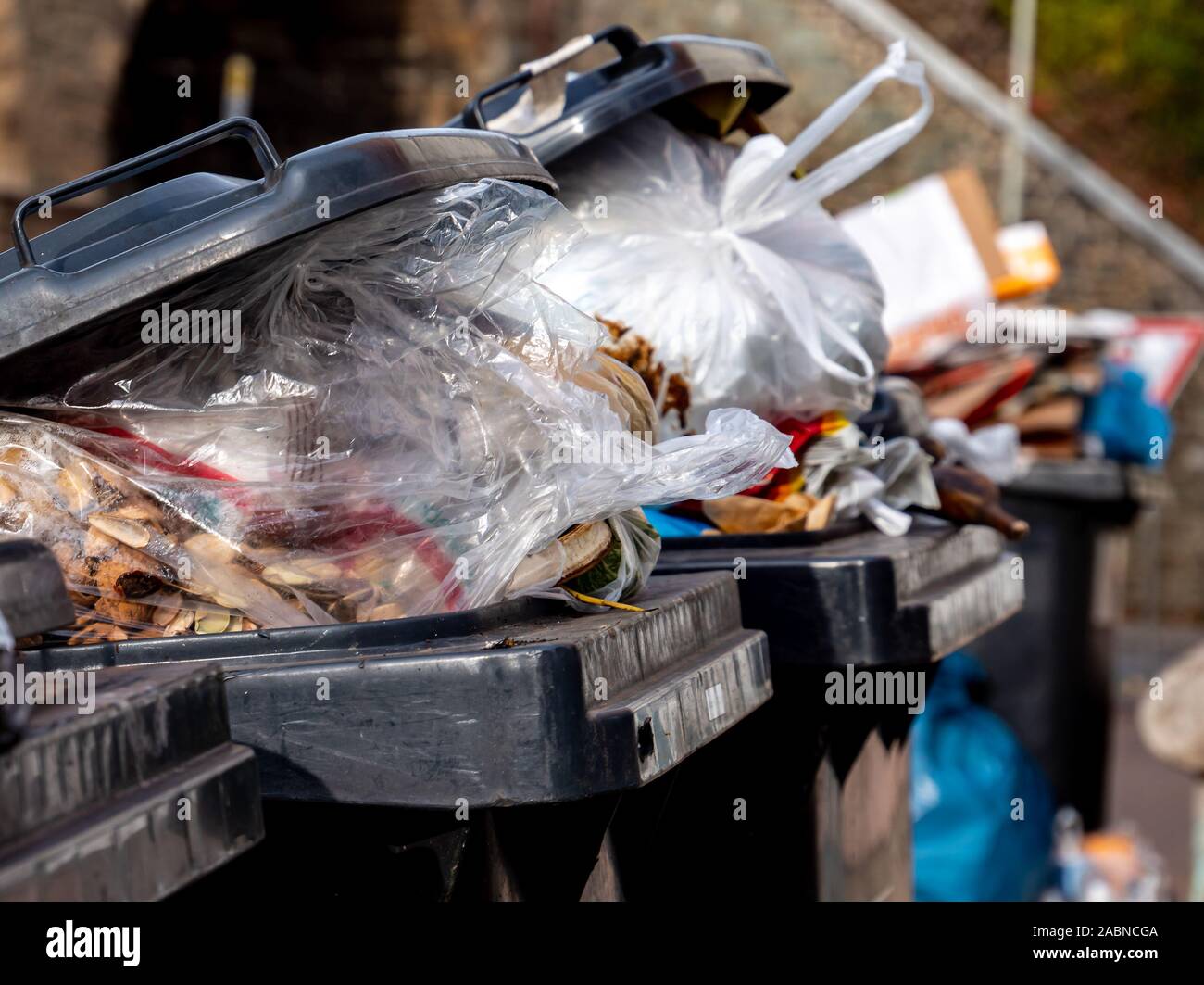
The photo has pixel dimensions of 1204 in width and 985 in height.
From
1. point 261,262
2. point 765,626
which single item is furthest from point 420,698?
point 765,626

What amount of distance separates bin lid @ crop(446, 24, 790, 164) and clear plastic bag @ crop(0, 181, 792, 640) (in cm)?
65

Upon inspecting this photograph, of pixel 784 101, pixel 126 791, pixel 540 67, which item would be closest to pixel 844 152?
pixel 540 67

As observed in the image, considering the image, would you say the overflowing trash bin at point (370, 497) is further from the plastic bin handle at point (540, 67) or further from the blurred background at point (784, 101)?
the blurred background at point (784, 101)

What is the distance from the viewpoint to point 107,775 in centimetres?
112

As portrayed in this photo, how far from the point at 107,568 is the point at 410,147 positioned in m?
0.54

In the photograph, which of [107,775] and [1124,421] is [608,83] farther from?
[1124,421]

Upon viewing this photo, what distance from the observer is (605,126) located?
227 cm

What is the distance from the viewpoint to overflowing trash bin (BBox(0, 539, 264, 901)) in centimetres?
103

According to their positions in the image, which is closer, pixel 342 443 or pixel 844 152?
pixel 342 443

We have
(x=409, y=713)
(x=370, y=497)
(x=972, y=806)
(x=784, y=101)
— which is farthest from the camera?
(x=784, y=101)

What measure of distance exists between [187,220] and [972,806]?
319cm

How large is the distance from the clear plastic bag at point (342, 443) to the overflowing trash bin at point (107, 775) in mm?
245
